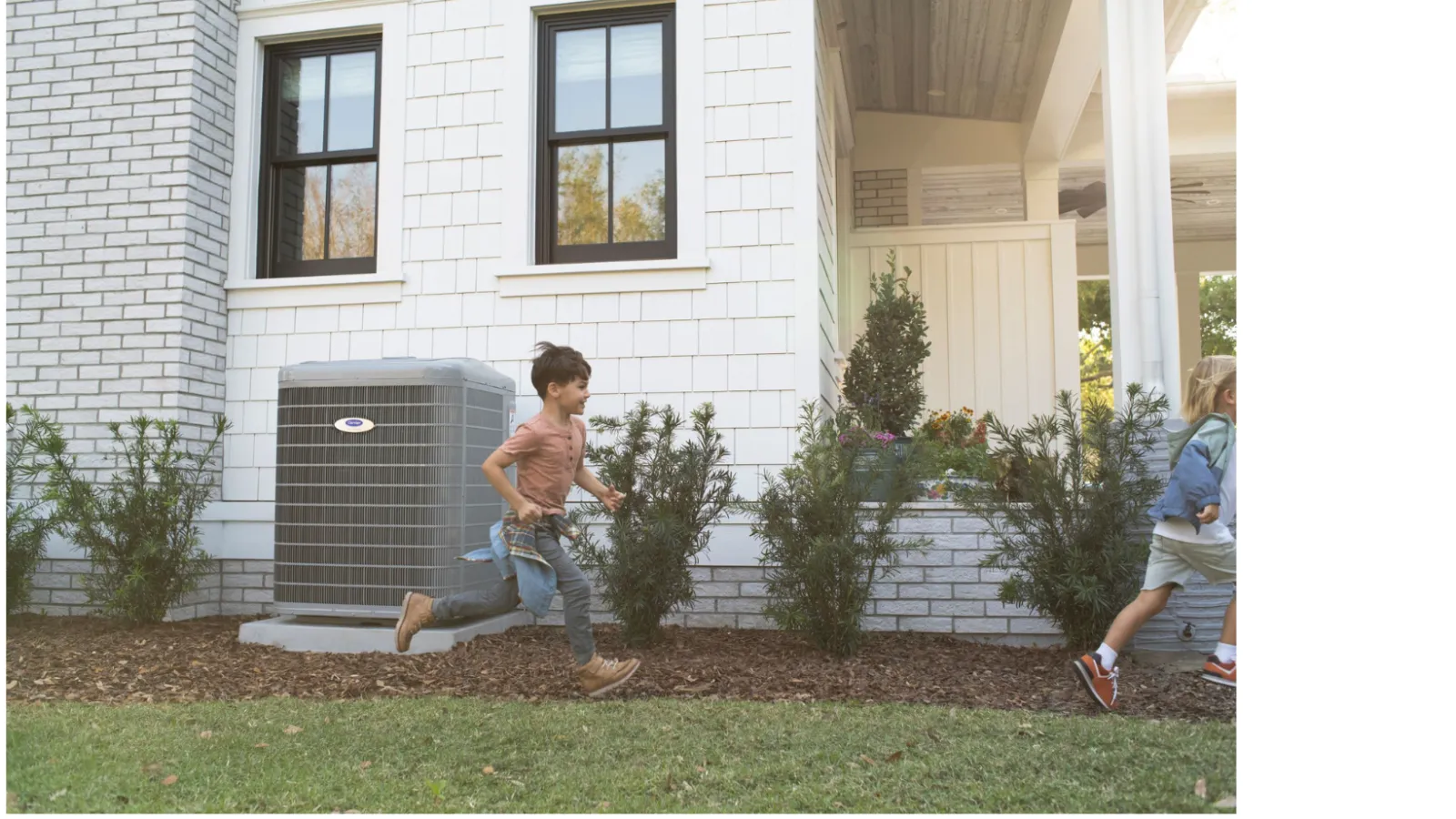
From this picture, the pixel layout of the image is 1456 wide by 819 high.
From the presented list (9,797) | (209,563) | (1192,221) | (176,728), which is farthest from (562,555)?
(1192,221)

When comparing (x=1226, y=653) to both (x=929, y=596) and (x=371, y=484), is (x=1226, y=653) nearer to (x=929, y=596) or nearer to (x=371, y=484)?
(x=929, y=596)

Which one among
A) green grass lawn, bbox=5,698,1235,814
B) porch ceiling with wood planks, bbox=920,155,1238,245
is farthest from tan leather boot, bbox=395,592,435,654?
porch ceiling with wood planks, bbox=920,155,1238,245

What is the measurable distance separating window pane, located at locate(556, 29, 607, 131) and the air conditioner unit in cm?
175

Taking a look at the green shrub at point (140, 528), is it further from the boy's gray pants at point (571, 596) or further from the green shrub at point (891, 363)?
the green shrub at point (891, 363)

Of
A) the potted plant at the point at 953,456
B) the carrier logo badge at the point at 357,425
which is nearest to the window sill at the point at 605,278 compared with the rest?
the carrier logo badge at the point at 357,425

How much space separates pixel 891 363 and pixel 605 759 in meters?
4.39

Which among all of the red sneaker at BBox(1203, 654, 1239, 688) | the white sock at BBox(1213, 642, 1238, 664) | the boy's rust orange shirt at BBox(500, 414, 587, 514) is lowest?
the red sneaker at BBox(1203, 654, 1239, 688)

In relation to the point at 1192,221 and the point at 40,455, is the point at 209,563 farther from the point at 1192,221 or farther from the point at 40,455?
the point at 1192,221

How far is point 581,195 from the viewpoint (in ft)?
19.2

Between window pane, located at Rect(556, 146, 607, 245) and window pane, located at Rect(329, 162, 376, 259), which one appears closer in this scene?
window pane, located at Rect(556, 146, 607, 245)

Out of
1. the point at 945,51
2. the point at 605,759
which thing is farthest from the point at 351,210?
the point at 945,51

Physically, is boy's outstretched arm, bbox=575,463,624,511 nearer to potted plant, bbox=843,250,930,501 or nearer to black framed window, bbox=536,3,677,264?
black framed window, bbox=536,3,677,264

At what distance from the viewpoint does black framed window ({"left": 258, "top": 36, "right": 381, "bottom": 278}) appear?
6.09m
